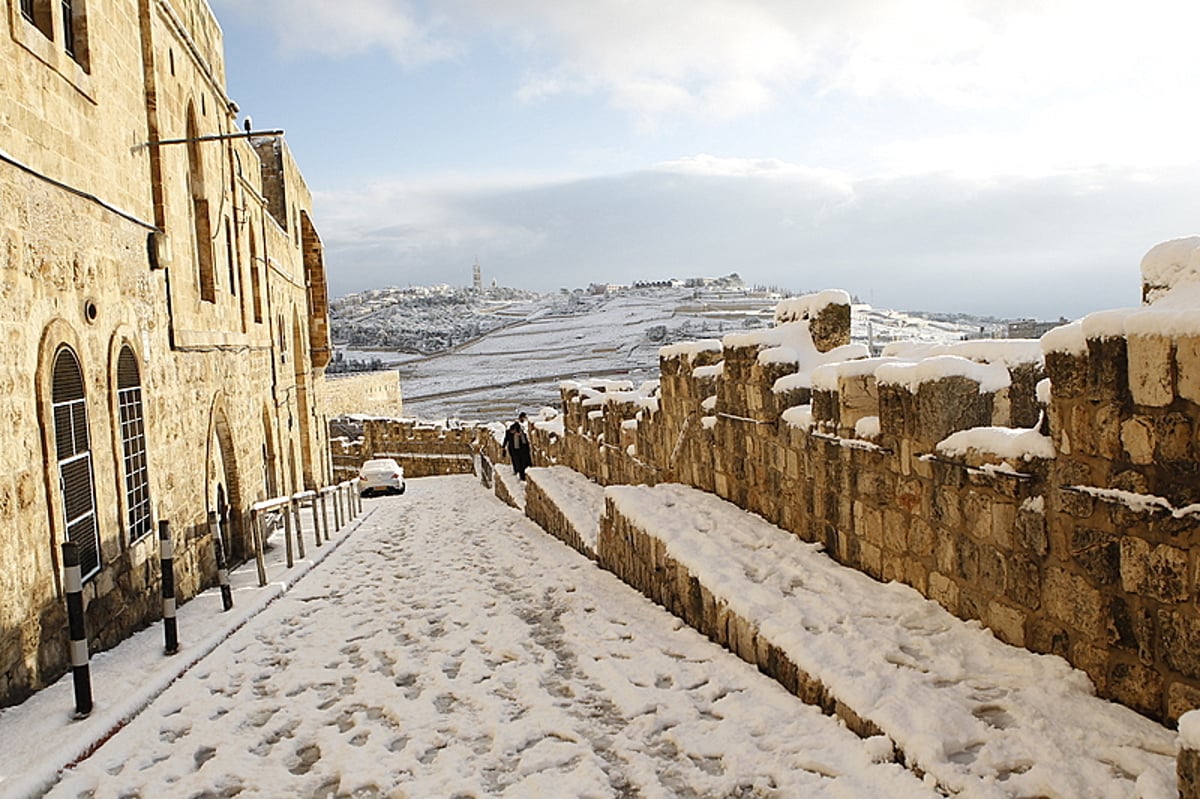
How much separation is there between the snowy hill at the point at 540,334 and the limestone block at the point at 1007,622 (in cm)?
2839

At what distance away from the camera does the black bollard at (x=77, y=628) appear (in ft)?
14.6

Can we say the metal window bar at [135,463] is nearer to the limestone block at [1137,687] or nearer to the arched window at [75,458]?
the arched window at [75,458]

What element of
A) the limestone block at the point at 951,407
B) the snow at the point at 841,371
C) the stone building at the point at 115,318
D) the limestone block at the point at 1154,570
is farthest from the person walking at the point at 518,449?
the limestone block at the point at 1154,570

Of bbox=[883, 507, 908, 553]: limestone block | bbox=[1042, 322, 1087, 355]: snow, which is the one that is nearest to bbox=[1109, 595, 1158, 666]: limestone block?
bbox=[1042, 322, 1087, 355]: snow

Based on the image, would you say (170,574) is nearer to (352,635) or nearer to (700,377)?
(352,635)

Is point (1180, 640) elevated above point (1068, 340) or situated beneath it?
situated beneath

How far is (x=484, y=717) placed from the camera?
4199 mm

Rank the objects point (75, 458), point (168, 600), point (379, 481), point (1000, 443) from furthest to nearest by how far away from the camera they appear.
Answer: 1. point (379, 481)
2. point (75, 458)
3. point (168, 600)
4. point (1000, 443)

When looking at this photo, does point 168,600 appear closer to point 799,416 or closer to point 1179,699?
point 799,416

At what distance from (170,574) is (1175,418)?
19.2 feet

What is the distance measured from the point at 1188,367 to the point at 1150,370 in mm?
138

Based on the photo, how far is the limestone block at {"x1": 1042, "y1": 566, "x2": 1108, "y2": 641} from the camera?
10.8 ft

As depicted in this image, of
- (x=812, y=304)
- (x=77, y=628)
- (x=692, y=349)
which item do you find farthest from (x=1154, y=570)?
(x=692, y=349)

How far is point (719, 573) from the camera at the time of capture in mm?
5180
